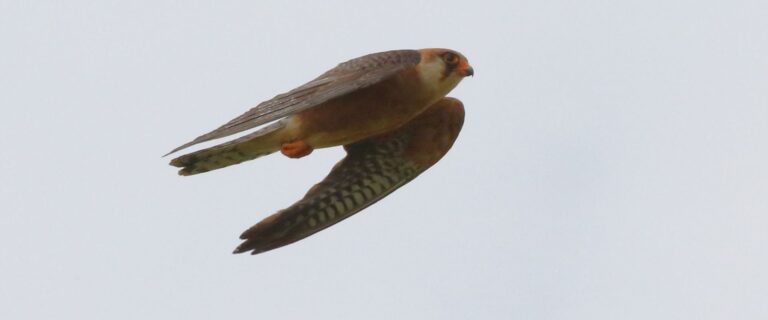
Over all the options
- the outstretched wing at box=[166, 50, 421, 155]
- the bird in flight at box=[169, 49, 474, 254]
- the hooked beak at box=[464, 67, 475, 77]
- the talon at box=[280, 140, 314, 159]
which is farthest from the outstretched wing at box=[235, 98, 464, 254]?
the outstretched wing at box=[166, 50, 421, 155]

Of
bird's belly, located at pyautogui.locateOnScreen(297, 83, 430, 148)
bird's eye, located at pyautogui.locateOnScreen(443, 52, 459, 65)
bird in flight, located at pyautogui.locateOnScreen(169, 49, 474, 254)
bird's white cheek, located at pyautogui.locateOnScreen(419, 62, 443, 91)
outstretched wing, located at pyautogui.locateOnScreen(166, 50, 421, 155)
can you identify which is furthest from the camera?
bird's eye, located at pyautogui.locateOnScreen(443, 52, 459, 65)

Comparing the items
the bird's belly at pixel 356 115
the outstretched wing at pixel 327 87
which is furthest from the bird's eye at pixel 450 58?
the bird's belly at pixel 356 115

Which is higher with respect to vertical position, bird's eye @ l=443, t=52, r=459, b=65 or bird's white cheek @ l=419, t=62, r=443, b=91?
bird's eye @ l=443, t=52, r=459, b=65

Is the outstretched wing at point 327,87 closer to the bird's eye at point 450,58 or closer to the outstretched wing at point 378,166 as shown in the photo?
the bird's eye at point 450,58

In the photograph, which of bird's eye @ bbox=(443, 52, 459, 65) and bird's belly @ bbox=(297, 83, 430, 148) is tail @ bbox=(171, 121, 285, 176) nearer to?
bird's belly @ bbox=(297, 83, 430, 148)

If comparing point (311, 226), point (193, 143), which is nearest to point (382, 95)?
point (311, 226)

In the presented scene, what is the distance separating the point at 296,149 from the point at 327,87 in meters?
0.77

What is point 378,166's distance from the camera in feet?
42.6

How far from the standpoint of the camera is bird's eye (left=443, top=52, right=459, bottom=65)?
12.6 meters

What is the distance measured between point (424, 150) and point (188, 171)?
2.03 meters

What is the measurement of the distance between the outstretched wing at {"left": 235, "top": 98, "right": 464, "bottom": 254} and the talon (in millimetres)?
355

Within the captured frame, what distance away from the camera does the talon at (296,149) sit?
40.5ft

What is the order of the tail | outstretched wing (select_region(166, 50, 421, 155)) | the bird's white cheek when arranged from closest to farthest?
outstretched wing (select_region(166, 50, 421, 155)) → the tail → the bird's white cheek

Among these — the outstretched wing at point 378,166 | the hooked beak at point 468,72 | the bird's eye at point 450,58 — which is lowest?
the outstretched wing at point 378,166
